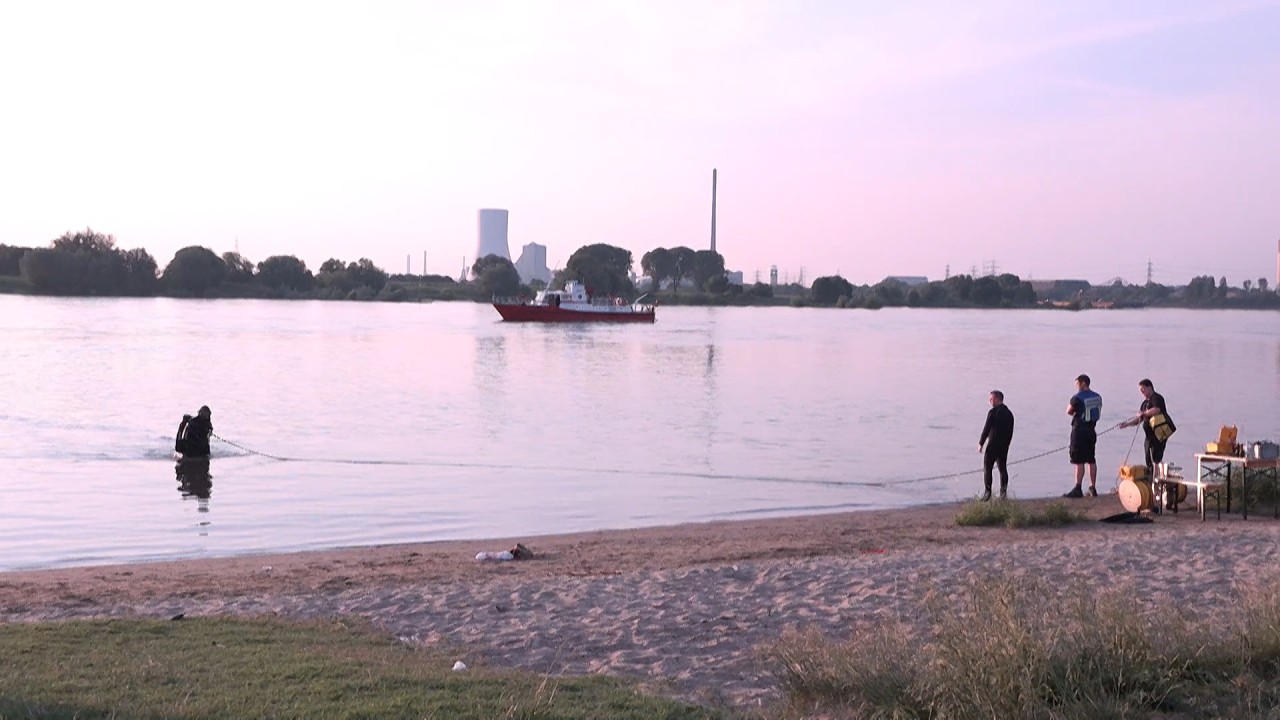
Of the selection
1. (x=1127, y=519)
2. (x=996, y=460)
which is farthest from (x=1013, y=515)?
(x=996, y=460)

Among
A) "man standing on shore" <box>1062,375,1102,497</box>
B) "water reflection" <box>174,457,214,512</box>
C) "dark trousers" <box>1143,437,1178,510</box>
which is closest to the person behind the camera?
"dark trousers" <box>1143,437,1178,510</box>

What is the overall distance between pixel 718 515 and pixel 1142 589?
8.07 m

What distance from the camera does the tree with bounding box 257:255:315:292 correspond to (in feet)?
532

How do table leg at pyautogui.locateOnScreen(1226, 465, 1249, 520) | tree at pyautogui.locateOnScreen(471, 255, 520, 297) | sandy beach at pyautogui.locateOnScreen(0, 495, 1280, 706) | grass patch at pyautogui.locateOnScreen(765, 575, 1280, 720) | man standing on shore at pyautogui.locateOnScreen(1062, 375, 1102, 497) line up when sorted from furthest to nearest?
tree at pyautogui.locateOnScreen(471, 255, 520, 297), man standing on shore at pyautogui.locateOnScreen(1062, 375, 1102, 497), table leg at pyautogui.locateOnScreen(1226, 465, 1249, 520), sandy beach at pyautogui.locateOnScreen(0, 495, 1280, 706), grass patch at pyautogui.locateOnScreen(765, 575, 1280, 720)

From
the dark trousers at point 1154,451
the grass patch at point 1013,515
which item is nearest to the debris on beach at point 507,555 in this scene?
the grass patch at point 1013,515

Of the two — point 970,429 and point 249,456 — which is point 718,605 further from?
point 970,429

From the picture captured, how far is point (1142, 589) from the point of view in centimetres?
937

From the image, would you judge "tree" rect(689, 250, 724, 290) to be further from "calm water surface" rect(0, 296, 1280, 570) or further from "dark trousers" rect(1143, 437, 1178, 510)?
"dark trousers" rect(1143, 437, 1178, 510)

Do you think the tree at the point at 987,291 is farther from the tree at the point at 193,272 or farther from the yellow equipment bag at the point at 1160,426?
the yellow equipment bag at the point at 1160,426

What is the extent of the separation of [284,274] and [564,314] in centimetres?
7342

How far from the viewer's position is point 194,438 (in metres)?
21.1

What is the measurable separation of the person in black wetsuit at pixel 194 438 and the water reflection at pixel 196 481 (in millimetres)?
169

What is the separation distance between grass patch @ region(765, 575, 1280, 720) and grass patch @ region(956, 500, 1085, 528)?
740cm

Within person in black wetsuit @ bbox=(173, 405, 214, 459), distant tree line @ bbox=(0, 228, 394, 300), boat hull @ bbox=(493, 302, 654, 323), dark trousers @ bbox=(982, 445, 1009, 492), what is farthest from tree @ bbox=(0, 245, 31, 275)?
dark trousers @ bbox=(982, 445, 1009, 492)
